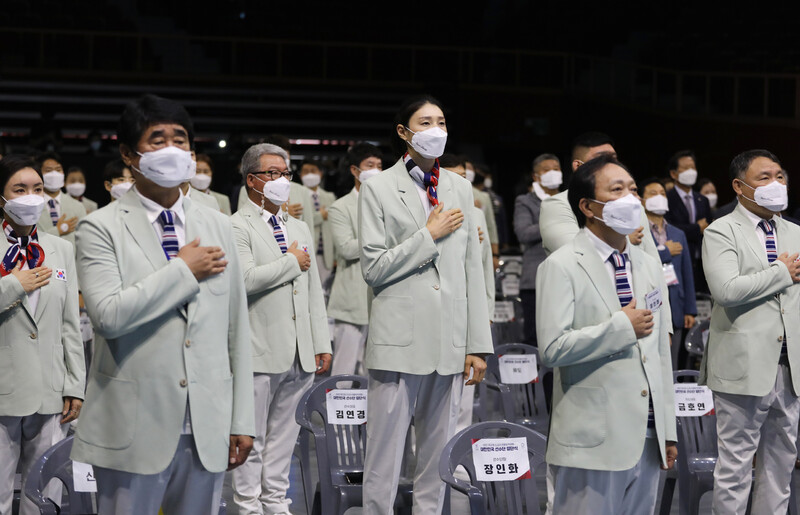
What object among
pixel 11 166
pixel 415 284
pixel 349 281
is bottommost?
pixel 349 281

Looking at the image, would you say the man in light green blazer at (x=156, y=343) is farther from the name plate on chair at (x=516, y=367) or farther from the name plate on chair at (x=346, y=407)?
the name plate on chair at (x=516, y=367)

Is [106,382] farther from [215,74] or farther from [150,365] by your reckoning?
[215,74]

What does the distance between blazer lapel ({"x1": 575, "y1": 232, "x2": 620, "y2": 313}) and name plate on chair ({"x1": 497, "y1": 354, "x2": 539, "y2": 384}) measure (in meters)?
2.40

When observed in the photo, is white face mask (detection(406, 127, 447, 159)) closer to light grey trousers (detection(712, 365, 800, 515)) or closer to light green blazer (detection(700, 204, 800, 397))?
light green blazer (detection(700, 204, 800, 397))

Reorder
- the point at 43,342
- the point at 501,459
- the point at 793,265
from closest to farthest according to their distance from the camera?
the point at 501,459
the point at 43,342
the point at 793,265

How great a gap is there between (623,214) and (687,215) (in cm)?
603

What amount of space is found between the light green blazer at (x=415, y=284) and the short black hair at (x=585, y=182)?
2.13 ft

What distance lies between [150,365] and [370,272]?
1.32 metres

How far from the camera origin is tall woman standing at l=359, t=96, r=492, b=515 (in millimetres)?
3902

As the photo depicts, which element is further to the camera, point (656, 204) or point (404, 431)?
point (656, 204)

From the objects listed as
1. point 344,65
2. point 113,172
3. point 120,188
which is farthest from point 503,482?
point 344,65

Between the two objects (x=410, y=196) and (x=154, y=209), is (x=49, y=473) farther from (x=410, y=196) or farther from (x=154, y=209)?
(x=410, y=196)

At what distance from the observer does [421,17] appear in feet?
63.0

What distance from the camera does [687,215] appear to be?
8.96m
